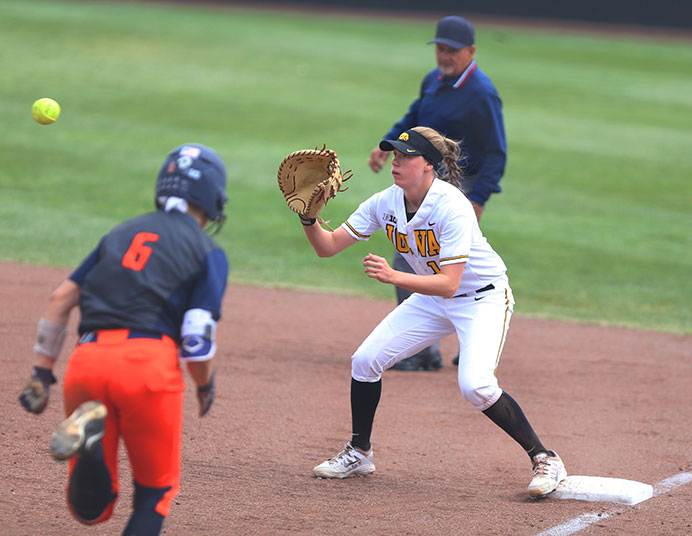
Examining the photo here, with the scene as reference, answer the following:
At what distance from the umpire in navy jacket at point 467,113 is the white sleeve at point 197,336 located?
3.33m

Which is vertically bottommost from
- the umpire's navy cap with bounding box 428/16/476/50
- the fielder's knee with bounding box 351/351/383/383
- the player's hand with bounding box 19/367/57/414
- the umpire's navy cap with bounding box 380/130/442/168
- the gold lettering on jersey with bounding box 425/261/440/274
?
the fielder's knee with bounding box 351/351/383/383

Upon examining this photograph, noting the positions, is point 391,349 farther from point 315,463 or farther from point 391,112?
point 391,112

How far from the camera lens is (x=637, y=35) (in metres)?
30.5

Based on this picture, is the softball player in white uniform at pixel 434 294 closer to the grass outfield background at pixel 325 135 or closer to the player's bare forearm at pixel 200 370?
the player's bare forearm at pixel 200 370

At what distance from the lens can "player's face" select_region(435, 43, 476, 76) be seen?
655 centimetres

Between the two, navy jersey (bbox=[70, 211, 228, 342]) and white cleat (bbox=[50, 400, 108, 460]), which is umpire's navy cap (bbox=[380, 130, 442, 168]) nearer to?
navy jersey (bbox=[70, 211, 228, 342])

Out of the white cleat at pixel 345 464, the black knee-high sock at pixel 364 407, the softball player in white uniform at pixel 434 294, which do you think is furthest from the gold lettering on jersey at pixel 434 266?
the white cleat at pixel 345 464

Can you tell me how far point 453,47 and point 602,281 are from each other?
414cm

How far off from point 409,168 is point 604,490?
188 cm

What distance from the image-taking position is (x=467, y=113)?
21.6 ft

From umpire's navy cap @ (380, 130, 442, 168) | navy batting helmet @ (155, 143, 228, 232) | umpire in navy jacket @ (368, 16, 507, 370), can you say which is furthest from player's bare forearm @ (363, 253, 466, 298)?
umpire in navy jacket @ (368, 16, 507, 370)

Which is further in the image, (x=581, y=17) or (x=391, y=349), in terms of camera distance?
(x=581, y=17)

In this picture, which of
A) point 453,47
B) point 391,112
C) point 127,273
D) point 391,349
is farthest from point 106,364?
point 391,112

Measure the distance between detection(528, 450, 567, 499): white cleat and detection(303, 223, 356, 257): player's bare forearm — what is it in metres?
1.50
